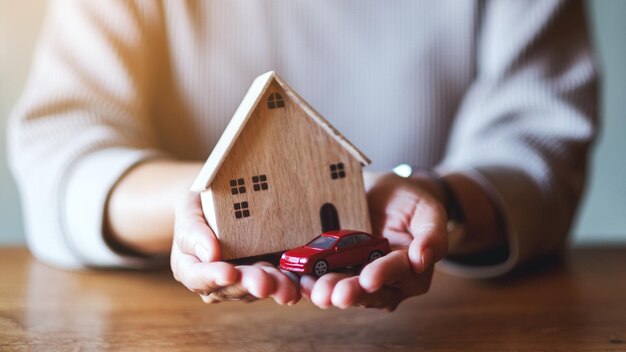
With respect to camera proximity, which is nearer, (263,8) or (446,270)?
(446,270)

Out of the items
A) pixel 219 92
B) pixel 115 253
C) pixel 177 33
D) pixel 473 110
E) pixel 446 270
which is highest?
pixel 177 33

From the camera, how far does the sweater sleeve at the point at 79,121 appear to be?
106cm

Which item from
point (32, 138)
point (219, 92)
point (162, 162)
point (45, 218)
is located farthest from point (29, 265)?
point (219, 92)

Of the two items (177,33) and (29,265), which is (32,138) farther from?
(177,33)

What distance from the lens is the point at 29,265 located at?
1.19 metres

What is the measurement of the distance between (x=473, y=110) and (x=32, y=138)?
2.77 feet

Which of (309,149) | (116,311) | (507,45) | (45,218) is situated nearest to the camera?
(309,149)

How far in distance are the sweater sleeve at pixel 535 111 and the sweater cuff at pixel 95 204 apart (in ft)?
1.76

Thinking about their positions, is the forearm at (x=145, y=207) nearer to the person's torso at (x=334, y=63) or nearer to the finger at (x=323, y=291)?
the person's torso at (x=334, y=63)

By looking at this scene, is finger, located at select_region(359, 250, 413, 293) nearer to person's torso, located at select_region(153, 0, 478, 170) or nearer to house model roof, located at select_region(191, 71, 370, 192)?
house model roof, located at select_region(191, 71, 370, 192)

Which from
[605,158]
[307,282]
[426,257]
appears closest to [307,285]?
[307,282]

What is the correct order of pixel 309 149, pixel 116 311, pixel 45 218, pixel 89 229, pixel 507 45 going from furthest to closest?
pixel 507 45, pixel 45 218, pixel 89 229, pixel 116 311, pixel 309 149

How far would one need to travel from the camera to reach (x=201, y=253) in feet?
2.00

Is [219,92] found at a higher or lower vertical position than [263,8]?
lower
